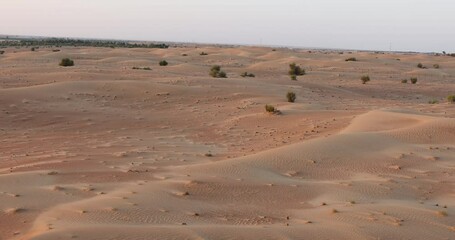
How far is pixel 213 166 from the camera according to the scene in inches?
381

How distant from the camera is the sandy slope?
21.9ft

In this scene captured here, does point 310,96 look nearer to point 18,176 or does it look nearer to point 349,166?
point 349,166

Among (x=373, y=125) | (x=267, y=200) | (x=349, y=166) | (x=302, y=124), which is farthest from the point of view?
(x=302, y=124)

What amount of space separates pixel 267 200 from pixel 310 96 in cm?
1442

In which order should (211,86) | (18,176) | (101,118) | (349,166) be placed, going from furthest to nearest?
1. (211,86)
2. (101,118)
3. (349,166)
4. (18,176)

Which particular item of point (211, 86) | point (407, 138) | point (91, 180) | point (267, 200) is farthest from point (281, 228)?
point (211, 86)

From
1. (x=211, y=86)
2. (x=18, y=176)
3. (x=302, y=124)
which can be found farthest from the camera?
(x=211, y=86)

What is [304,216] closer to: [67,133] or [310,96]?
[67,133]

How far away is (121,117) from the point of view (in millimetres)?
16328

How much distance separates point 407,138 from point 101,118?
805 centimetres

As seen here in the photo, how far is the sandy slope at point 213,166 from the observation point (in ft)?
Result: 21.9

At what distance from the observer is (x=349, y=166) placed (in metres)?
10.5

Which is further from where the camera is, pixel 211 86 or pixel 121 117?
pixel 211 86

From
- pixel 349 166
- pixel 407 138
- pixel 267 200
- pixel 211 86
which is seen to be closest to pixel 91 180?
pixel 267 200
